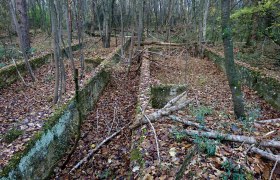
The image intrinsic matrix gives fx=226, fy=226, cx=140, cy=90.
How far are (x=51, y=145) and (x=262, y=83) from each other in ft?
20.4

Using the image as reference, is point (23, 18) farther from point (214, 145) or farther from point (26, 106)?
point (214, 145)

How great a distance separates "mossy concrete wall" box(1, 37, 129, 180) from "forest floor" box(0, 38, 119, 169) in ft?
0.62

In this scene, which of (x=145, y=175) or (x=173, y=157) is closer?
(x=145, y=175)

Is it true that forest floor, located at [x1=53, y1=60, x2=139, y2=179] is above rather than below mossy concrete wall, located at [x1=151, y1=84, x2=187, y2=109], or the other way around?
below

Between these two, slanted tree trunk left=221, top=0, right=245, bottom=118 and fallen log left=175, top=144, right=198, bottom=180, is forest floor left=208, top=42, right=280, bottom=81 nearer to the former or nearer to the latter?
slanted tree trunk left=221, top=0, right=245, bottom=118

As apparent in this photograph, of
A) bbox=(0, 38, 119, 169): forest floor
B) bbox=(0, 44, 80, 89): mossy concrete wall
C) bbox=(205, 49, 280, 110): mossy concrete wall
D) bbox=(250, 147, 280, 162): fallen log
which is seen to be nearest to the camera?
bbox=(250, 147, 280, 162): fallen log

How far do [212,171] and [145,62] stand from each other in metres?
7.46

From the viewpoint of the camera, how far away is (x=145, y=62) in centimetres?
1007

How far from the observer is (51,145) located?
13.9 ft

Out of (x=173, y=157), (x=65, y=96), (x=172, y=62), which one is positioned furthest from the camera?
(x=172, y=62)

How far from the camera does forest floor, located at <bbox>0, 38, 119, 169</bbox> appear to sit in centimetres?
382

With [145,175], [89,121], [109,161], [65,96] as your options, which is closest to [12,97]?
[65,96]

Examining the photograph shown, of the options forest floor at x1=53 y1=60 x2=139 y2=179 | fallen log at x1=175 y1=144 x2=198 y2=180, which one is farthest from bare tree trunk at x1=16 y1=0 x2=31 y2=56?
fallen log at x1=175 y1=144 x2=198 y2=180

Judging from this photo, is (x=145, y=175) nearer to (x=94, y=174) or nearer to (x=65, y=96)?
(x=94, y=174)
